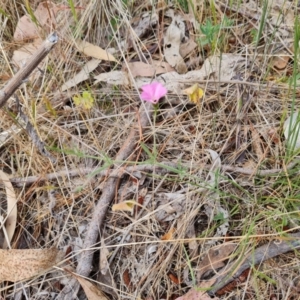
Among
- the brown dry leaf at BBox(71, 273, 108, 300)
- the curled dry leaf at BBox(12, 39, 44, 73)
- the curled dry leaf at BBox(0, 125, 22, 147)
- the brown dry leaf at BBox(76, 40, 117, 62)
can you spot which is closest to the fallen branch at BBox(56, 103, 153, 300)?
the brown dry leaf at BBox(71, 273, 108, 300)

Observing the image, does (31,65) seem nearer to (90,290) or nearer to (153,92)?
(153,92)

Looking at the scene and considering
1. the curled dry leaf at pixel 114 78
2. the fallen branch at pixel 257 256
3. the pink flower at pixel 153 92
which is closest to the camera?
the fallen branch at pixel 257 256

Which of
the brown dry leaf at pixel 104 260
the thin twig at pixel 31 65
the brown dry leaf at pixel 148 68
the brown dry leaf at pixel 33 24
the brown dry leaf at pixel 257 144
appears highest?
the thin twig at pixel 31 65

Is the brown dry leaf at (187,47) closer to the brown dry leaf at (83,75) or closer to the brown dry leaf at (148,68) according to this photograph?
the brown dry leaf at (148,68)

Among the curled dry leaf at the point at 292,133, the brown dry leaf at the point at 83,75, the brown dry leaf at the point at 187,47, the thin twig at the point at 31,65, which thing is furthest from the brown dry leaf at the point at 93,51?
the curled dry leaf at the point at 292,133

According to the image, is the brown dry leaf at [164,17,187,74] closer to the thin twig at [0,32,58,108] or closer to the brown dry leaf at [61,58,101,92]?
the brown dry leaf at [61,58,101,92]

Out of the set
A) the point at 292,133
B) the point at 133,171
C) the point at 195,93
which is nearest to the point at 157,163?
the point at 133,171
